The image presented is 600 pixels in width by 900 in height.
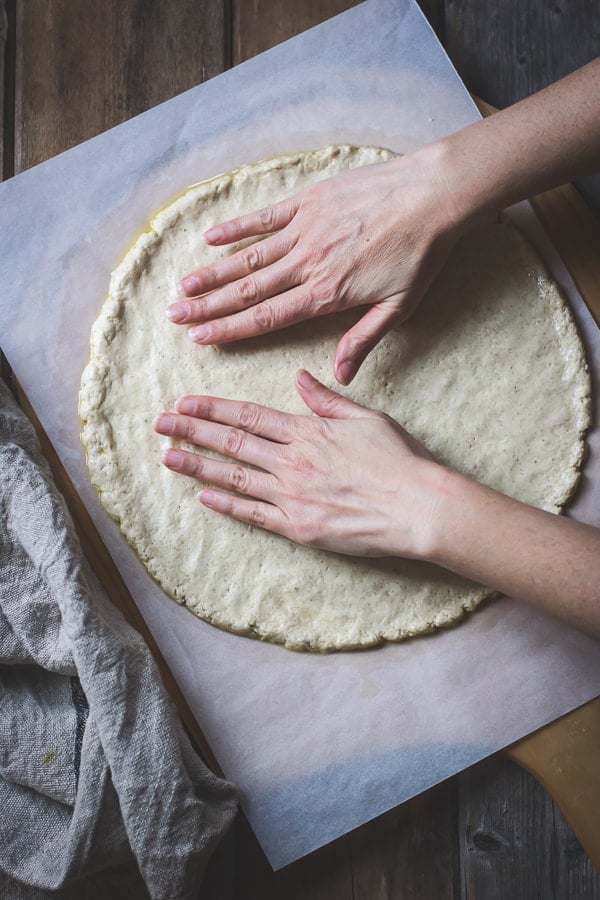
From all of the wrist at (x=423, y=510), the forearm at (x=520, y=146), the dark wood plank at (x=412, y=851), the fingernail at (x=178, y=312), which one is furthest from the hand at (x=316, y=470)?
the dark wood plank at (x=412, y=851)

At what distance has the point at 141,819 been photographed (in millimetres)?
1038

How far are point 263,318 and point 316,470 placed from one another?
0.24 metres

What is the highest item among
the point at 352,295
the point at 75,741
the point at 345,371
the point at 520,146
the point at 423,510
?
the point at 520,146

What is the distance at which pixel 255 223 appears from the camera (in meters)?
1.13

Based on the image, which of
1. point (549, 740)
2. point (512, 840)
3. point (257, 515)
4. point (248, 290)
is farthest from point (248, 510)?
point (512, 840)

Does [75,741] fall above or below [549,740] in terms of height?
above

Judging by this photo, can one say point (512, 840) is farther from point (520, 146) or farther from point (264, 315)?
point (520, 146)

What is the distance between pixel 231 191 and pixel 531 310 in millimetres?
509

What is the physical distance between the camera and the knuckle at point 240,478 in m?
1.11

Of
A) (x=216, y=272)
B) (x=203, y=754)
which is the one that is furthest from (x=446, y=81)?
(x=203, y=754)

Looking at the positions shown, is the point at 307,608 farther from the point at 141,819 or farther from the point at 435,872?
the point at 435,872

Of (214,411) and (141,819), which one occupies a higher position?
(214,411)

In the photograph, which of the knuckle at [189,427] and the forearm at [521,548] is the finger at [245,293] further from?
the forearm at [521,548]

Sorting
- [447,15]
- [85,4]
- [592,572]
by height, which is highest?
[85,4]
